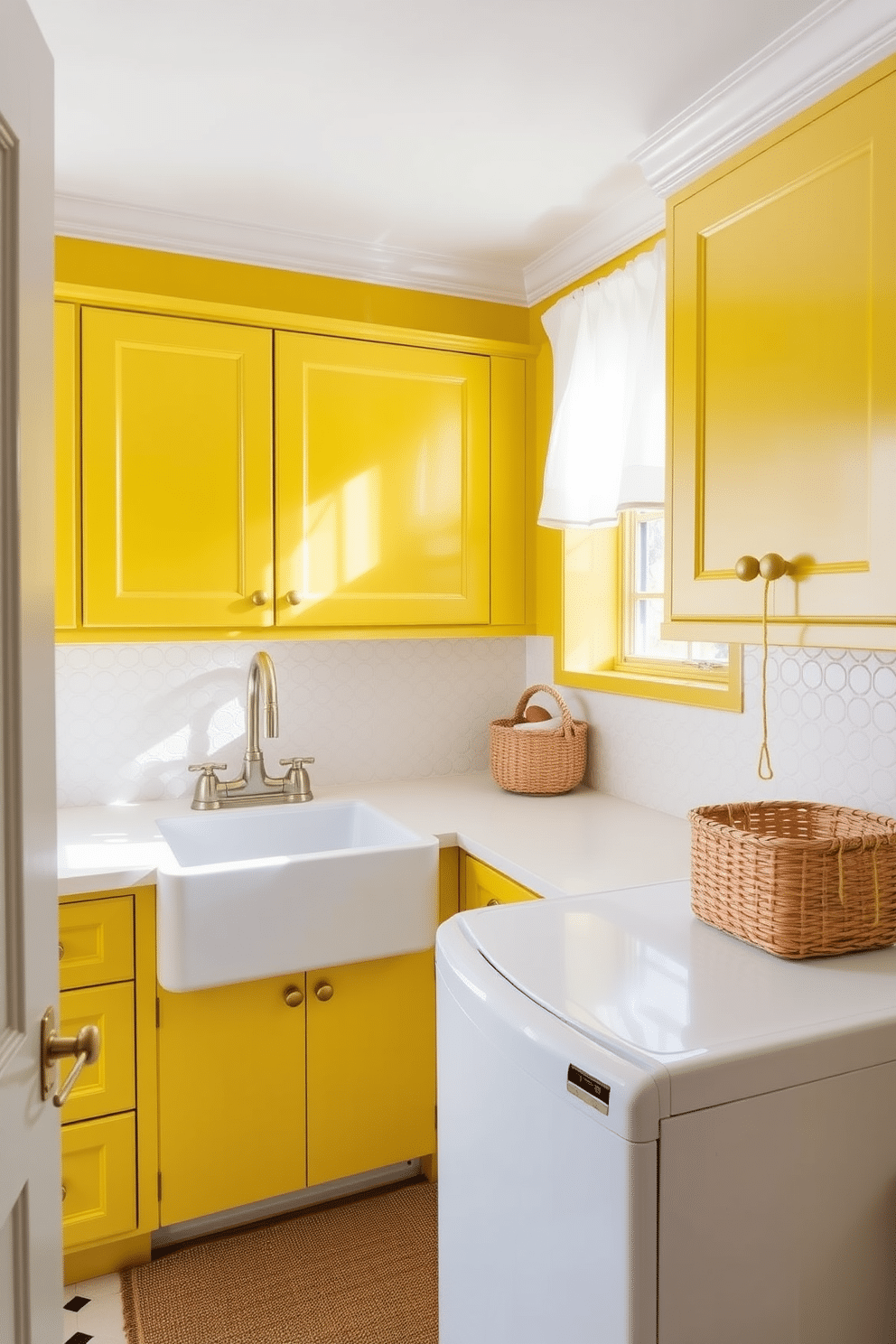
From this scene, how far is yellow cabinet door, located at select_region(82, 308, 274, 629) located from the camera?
86.9 inches

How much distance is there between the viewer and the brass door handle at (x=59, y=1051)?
38.8 inches

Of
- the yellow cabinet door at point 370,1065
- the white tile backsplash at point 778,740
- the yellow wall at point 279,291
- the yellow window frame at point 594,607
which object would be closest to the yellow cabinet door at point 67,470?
the yellow wall at point 279,291

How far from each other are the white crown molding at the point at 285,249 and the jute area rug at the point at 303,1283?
94.6 inches

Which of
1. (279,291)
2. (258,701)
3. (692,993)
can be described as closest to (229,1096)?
(258,701)

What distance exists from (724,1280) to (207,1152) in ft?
4.49

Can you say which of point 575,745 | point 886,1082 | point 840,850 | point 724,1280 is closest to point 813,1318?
point 724,1280

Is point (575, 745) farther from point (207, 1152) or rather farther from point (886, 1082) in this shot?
point (886, 1082)

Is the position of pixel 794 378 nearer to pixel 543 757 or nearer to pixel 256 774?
pixel 543 757

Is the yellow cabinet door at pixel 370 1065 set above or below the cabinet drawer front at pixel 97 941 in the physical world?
below

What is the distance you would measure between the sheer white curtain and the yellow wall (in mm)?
255

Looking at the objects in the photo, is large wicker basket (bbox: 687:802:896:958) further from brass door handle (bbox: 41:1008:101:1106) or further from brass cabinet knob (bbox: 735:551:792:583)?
brass door handle (bbox: 41:1008:101:1106)

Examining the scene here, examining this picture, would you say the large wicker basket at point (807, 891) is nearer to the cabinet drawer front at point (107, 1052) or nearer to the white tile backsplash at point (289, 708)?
the cabinet drawer front at point (107, 1052)

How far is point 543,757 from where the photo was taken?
2.56 m

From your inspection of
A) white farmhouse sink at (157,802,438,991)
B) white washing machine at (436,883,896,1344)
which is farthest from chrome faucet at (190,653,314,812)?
white washing machine at (436,883,896,1344)
